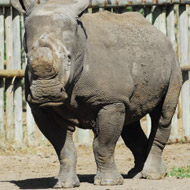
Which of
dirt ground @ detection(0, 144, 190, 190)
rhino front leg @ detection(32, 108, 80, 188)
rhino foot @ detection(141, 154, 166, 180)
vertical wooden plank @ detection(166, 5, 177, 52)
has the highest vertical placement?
vertical wooden plank @ detection(166, 5, 177, 52)

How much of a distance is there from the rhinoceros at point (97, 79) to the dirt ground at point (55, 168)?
0.32 meters

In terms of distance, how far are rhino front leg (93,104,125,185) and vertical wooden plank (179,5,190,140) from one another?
4.58 meters

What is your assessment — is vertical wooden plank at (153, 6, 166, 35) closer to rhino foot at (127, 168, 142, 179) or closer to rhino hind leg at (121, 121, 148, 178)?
rhino hind leg at (121, 121, 148, 178)

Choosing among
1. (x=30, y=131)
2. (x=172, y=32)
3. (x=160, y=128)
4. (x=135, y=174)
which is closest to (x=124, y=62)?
(x=160, y=128)

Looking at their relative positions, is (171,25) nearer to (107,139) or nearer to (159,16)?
(159,16)

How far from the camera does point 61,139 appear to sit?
8.31 metres

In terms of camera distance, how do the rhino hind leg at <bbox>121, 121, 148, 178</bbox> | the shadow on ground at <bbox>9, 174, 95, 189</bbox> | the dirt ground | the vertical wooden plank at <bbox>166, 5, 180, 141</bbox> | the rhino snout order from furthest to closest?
the vertical wooden plank at <bbox>166, 5, 180, 141</bbox>
the rhino hind leg at <bbox>121, 121, 148, 178</bbox>
the shadow on ground at <bbox>9, 174, 95, 189</bbox>
the dirt ground
the rhino snout

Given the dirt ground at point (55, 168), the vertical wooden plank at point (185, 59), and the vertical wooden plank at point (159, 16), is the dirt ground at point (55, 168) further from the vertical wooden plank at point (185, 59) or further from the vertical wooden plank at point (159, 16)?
the vertical wooden plank at point (159, 16)

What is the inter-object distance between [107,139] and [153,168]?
3.49 ft

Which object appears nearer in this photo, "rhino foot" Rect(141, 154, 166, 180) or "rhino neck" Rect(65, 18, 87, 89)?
"rhino neck" Rect(65, 18, 87, 89)

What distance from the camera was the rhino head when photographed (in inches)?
286

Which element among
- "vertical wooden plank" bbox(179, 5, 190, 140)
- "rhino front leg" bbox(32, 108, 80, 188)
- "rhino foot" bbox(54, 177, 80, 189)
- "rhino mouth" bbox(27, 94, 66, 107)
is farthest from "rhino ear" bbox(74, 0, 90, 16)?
"vertical wooden plank" bbox(179, 5, 190, 140)

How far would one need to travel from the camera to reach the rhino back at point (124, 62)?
797 cm

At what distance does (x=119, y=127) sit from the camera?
818 centimetres
